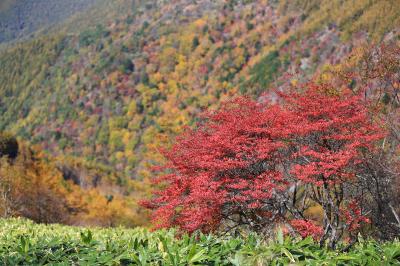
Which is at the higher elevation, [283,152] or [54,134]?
[283,152]

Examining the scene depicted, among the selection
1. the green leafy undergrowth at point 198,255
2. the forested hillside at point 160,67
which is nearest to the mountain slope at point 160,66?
the forested hillside at point 160,67

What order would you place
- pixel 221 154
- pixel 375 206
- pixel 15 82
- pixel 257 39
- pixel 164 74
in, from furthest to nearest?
pixel 15 82 < pixel 164 74 < pixel 257 39 < pixel 375 206 < pixel 221 154

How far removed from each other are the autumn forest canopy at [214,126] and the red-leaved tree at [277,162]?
0.05 m

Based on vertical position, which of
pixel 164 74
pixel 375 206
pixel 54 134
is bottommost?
pixel 54 134

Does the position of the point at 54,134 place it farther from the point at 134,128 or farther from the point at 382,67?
the point at 382,67

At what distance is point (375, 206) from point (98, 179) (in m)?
57.2

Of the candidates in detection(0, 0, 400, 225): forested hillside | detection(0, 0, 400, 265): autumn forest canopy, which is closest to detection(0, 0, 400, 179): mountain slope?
detection(0, 0, 400, 225): forested hillside

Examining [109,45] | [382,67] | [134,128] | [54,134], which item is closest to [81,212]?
[382,67]

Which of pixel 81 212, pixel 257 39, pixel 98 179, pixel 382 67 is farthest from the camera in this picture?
pixel 257 39

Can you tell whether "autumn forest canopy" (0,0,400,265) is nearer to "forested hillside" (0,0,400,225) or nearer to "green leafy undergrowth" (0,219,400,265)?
"green leafy undergrowth" (0,219,400,265)

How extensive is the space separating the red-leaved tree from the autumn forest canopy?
51mm

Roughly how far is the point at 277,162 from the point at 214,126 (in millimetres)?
1997

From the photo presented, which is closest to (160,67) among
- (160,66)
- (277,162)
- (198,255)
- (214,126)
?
(160,66)

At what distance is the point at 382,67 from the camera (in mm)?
16531
